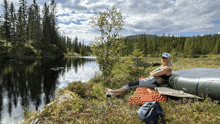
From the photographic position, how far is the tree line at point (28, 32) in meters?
43.2

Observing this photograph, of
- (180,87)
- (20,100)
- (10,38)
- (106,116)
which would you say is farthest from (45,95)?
(10,38)

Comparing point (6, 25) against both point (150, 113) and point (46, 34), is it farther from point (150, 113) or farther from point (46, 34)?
point (150, 113)

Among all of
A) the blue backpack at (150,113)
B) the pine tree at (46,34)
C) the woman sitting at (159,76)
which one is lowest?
the blue backpack at (150,113)

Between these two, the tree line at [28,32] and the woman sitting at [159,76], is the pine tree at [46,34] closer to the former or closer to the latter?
the tree line at [28,32]

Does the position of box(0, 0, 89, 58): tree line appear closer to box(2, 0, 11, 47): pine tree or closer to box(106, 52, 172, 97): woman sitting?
box(2, 0, 11, 47): pine tree

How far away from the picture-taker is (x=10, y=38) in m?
49.9

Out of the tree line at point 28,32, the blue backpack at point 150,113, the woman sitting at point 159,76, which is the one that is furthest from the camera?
the tree line at point 28,32

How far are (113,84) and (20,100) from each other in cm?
781

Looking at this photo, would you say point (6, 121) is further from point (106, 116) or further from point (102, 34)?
point (102, 34)

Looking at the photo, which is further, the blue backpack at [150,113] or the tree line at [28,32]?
the tree line at [28,32]

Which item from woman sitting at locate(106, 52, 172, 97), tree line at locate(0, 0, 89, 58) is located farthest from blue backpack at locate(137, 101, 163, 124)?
tree line at locate(0, 0, 89, 58)

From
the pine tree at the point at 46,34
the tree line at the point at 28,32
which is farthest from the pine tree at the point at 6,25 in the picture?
the pine tree at the point at 46,34

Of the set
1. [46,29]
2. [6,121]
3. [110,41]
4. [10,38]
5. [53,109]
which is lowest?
[6,121]

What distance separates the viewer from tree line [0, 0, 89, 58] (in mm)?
43222
